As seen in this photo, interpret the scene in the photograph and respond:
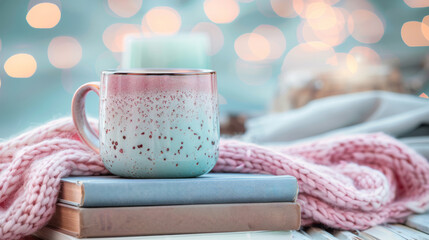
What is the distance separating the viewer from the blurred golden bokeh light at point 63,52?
2.60 meters

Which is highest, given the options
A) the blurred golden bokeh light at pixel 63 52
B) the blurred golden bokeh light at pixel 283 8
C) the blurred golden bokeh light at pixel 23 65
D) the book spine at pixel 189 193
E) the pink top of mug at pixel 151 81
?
the blurred golden bokeh light at pixel 283 8

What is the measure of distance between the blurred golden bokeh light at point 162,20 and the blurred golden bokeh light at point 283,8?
0.54 m

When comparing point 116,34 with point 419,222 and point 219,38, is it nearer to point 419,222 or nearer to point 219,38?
point 219,38

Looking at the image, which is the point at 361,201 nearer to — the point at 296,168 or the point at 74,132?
the point at 296,168

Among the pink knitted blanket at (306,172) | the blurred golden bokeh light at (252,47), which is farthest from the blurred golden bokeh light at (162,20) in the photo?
the pink knitted blanket at (306,172)

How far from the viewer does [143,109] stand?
44cm

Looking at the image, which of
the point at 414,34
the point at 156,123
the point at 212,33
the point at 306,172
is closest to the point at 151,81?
the point at 156,123

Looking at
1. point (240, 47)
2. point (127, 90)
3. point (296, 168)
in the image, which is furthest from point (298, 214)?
point (240, 47)

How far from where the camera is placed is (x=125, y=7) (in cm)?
270

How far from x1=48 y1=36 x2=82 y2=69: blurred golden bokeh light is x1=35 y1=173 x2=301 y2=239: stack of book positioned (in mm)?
2281

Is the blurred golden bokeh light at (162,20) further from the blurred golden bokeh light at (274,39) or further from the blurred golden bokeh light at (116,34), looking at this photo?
the blurred golden bokeh light at (274,39)

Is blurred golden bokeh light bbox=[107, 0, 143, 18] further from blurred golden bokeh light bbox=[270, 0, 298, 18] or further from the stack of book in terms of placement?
the stack of book

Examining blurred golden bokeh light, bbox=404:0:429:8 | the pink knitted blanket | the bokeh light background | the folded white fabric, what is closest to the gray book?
the pink knitted blanket

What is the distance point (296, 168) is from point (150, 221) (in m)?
0.18
